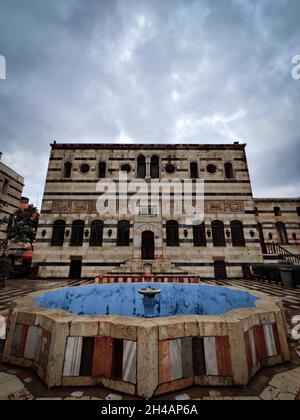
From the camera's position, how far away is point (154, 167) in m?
14.9

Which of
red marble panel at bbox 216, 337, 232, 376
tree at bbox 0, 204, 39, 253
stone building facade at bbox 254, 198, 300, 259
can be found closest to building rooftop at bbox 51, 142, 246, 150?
tree at bbox 0, 204, 39, 253

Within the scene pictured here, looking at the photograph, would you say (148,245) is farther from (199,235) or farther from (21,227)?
(21,227)

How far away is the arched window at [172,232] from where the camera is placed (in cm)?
1296

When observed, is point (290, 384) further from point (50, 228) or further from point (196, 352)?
point (50, 228)

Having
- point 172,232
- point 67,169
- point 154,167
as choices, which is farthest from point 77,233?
point 154,167

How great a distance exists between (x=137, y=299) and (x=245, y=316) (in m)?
4.01

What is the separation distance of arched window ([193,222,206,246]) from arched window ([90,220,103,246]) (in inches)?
272

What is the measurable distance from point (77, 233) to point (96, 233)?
4.60 feet

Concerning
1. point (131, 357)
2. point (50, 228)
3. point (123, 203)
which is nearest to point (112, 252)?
point (123, 203)

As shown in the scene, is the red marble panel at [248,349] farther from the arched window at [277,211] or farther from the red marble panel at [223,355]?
the arched window at [277,211]

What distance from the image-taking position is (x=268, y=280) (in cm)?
1066

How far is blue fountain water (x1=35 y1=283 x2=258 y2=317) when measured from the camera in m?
4.79

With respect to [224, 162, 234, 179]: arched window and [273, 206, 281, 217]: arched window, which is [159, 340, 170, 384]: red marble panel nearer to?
[224, 162, 234, 179]: arched window

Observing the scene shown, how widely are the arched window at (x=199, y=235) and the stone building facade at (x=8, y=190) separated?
56.5ft
